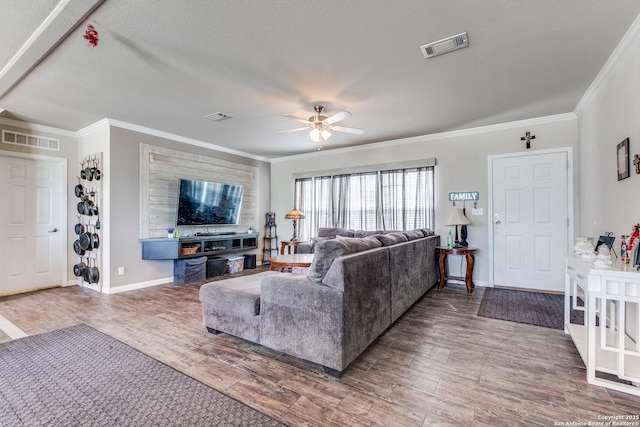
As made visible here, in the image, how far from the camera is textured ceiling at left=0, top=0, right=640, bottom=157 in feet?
6.82

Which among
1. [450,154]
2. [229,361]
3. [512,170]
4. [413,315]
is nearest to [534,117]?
[512,170]

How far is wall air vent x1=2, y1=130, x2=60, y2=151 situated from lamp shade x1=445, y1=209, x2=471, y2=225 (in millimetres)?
6385

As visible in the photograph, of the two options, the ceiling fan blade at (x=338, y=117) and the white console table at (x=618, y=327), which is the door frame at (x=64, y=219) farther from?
the white console table at (x=618, y=327)

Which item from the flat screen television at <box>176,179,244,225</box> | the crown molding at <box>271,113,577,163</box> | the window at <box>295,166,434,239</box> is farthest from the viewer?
the window at <box>295,166,434,239</box>

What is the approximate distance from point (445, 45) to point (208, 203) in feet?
14.8

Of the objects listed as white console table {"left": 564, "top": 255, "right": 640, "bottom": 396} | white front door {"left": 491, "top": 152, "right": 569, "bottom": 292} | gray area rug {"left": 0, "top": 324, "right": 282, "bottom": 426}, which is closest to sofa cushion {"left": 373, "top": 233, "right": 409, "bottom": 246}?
white console table {"left": 564, "top": 255, "right": 640, "bottom": 396}

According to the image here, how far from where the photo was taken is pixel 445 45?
2.46 m

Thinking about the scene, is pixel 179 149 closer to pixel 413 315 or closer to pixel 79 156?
pixel 79 156

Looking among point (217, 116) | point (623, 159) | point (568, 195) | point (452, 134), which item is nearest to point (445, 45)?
point (623, 159)

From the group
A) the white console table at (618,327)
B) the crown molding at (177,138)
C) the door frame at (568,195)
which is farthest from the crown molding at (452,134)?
the white console table at (618,327)

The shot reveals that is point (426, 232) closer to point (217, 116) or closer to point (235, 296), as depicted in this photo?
point (235, 296)

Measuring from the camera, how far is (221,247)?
5.61m

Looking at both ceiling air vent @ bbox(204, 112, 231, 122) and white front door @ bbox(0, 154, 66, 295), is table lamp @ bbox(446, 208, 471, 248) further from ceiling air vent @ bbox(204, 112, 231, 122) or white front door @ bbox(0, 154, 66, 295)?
white front door @ bbox(0, 154, 66, 295)

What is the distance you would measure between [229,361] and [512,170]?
4646 millimetres
